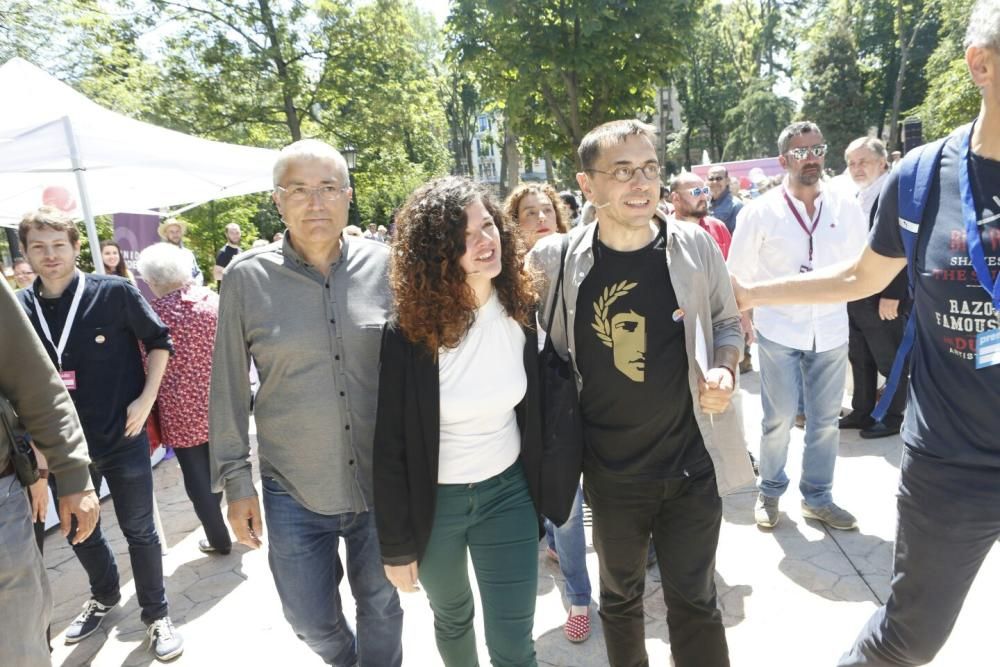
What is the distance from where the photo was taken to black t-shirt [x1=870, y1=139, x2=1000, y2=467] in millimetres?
1727

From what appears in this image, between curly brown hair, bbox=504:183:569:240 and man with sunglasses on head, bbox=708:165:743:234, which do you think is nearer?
curly brown hair, bbox=504:183:569:240

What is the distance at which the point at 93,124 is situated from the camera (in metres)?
4.71

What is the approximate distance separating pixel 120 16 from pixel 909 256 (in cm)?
2261

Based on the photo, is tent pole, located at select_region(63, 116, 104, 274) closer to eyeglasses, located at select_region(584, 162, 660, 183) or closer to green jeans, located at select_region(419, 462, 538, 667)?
green jeans, located at select_region(419, 462, 538, 667)

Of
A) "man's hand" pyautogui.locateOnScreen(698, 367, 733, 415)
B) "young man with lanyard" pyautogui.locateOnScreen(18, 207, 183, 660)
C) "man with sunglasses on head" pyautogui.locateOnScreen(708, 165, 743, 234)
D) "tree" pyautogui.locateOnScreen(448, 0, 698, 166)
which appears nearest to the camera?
"man's hand" pyautogui.locateOnScreen(698, 367, 733, 415)

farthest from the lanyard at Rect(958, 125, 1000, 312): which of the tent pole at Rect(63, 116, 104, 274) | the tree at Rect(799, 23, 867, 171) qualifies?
the tree at Rect(799, 23, 867, 171)

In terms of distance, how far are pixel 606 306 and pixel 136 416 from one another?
7.96ft

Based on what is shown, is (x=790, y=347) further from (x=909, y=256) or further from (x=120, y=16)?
(x=120, y=16)

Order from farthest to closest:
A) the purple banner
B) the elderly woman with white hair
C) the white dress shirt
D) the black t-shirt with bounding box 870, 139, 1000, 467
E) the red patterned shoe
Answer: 1. the purple banner
2. the elderly woman with white hair
3. the white dress shirt
4. the red patterned shoe
5. the black t-shirt with bounding box 870, 139, 1000, 467

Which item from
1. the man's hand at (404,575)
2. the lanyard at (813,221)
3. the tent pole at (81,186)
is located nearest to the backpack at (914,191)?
the man's hand at (404,575)

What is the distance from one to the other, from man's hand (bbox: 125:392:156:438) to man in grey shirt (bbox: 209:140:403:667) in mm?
1232

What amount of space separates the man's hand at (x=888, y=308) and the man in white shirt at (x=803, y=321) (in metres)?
1.28

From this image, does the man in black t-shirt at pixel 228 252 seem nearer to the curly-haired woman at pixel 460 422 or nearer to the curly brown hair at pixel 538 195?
the curly brown hair at pixel 538 195

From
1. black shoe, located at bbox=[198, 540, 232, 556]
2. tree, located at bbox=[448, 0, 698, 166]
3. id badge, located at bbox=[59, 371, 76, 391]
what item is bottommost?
black shoe, located at bbox=[198, 540, 232, 556]
